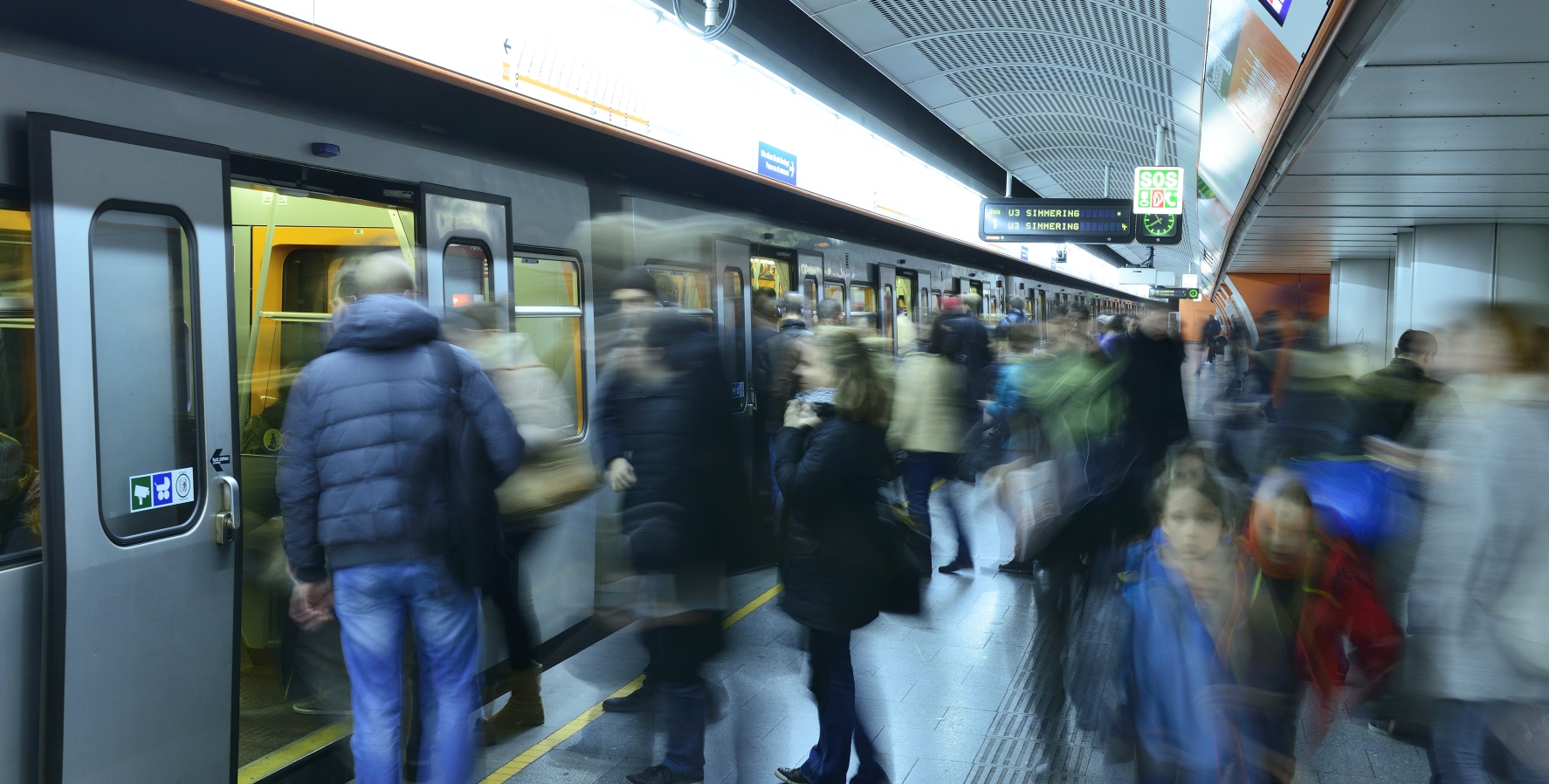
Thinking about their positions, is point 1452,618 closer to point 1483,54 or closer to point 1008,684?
point 1483,54

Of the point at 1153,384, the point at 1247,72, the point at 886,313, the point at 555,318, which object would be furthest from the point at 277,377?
the point at 886,313

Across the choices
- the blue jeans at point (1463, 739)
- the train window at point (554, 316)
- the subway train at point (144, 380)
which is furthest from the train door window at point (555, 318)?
the blue jeans at point (1463, 739)

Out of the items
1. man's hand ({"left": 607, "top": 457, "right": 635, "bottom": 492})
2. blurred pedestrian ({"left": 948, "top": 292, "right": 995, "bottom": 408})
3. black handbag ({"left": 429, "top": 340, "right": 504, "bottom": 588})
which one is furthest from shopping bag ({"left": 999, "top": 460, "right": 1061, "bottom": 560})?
black handbag ({"left": 429, "top": 340, "right": 504, "bottom": 588})

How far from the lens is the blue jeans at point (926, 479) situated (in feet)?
21.8

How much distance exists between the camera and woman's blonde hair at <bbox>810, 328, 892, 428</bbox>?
348 cm

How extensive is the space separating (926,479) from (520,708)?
3167 millimetres

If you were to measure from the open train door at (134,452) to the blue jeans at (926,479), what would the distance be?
4.11 metres

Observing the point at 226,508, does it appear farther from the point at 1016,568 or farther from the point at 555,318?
the point at 1016,568

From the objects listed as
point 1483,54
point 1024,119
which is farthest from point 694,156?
point 1024,119

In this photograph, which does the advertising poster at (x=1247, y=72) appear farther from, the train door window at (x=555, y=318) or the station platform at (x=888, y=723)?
the train door window at (x=555, y=318)

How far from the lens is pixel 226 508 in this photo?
3299 millimetres

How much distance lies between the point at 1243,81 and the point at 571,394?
402cm

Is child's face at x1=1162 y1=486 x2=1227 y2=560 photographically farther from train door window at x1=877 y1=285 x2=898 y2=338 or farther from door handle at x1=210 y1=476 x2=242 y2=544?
train door window at x1=877 y1=285 x2=898 y2=338

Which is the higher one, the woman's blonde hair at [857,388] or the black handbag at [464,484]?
the woman's blonde hair at [857,388]
